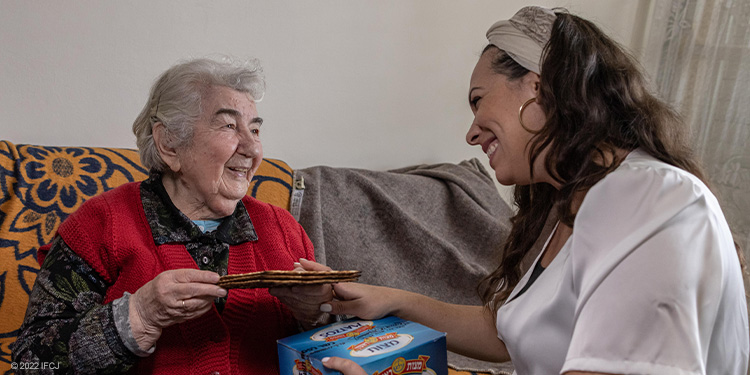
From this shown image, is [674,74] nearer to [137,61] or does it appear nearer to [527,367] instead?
[527,367]

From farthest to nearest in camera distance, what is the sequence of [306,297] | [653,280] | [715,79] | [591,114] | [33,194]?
1. [715,79]
2. [33,194]
3. [306,297]
4. [591,114]
5. [653,280]

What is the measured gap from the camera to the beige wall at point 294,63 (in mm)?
1799

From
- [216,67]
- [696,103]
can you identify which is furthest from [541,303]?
[696,103]

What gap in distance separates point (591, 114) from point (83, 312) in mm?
1104

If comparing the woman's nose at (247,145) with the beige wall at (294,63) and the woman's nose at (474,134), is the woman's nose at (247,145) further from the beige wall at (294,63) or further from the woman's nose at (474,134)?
the beige wall at (294,63)

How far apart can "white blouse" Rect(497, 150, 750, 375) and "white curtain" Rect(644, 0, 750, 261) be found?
6.49 ft

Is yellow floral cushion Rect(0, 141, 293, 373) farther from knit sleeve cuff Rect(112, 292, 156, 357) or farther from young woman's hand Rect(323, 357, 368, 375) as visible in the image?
young woman's hand Rect(323, 357, 368, 375)

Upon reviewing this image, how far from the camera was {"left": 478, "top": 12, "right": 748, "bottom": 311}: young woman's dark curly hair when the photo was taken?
1011 mm

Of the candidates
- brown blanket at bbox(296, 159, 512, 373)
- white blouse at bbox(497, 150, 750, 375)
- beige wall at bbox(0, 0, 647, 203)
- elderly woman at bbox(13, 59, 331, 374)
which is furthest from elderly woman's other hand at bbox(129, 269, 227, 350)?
beige wall at bbox(0, 0, 647, 203)

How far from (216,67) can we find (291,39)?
86 centimetres

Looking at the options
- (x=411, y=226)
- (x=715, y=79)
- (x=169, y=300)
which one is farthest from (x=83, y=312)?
(x=715, y=79)

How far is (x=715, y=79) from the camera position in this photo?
282 centimetres

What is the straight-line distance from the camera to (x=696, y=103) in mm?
2900

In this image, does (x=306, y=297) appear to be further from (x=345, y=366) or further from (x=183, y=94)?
(x=183, y=94)
